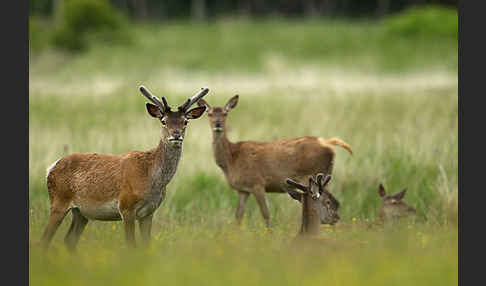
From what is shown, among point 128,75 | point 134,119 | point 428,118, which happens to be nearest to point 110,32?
point 128,75

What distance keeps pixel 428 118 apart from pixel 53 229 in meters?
12.2

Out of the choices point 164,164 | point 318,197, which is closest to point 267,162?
point 318,197

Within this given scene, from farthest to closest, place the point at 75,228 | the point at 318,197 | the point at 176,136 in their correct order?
the point at 75,228
the point at 318,197
the point at 176,136

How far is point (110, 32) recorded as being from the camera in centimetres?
3516

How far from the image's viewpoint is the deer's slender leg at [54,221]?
8448mm

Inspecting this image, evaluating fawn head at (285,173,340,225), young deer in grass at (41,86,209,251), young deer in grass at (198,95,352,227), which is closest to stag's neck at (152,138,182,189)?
young deer in grass at (41,86,209,251)

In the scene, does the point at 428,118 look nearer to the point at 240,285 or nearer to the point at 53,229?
the point at 53,229

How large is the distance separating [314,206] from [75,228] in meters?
2.73

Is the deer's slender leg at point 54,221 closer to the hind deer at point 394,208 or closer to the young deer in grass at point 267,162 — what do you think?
the young deer in grass at point 267,162

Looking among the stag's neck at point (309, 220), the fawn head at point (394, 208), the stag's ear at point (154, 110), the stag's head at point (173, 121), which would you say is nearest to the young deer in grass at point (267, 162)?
the fawn head at point (394, 208)

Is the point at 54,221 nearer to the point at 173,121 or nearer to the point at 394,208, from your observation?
the point at 173,121

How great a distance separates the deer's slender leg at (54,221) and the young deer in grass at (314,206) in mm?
2500

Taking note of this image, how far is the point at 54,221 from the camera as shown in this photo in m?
8.45

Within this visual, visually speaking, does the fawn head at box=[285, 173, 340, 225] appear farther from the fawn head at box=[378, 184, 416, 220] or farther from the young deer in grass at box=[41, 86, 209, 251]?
the fawn head at box=[378, 184, 416, 220]
